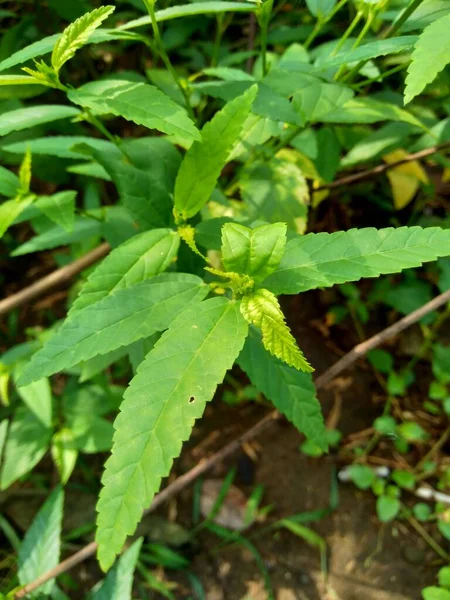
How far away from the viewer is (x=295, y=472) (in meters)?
2.03

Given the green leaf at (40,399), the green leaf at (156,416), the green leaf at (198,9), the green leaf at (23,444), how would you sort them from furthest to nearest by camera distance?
the green leaf at (23,444), the green leaf at (40,399), the green leaf at (198,9), the green leaf at (156,416)

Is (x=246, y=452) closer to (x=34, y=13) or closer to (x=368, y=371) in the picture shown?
(x=368, y=371)

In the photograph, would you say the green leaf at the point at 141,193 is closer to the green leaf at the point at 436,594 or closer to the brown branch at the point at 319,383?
the brown branch at the point at 319,383

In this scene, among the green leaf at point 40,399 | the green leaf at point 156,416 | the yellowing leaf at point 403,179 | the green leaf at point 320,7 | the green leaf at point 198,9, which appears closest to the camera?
the green leaf at point 156,416

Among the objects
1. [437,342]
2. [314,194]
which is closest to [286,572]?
[437,342]

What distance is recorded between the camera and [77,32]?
3.06 feet

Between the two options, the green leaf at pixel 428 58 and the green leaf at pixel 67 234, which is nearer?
the green leaf at pixel 428 58

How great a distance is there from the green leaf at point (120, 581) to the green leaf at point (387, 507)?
966 mm

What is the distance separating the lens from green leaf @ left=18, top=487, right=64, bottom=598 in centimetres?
143

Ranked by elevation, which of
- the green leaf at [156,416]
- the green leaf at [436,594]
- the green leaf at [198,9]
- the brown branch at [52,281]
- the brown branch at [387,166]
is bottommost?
the green leaf at [436,594]

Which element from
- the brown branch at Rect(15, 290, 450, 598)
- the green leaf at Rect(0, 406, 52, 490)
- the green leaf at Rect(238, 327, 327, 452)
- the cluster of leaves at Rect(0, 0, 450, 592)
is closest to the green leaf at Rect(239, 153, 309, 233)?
the cluster of leaves at Rect(0, 0, 450, 592)

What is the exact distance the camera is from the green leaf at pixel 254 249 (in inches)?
33.7

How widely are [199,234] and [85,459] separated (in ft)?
4.34

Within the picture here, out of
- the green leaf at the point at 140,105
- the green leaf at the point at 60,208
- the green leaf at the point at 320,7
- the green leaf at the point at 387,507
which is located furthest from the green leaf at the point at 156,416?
the green leaf at the point at 387,507
